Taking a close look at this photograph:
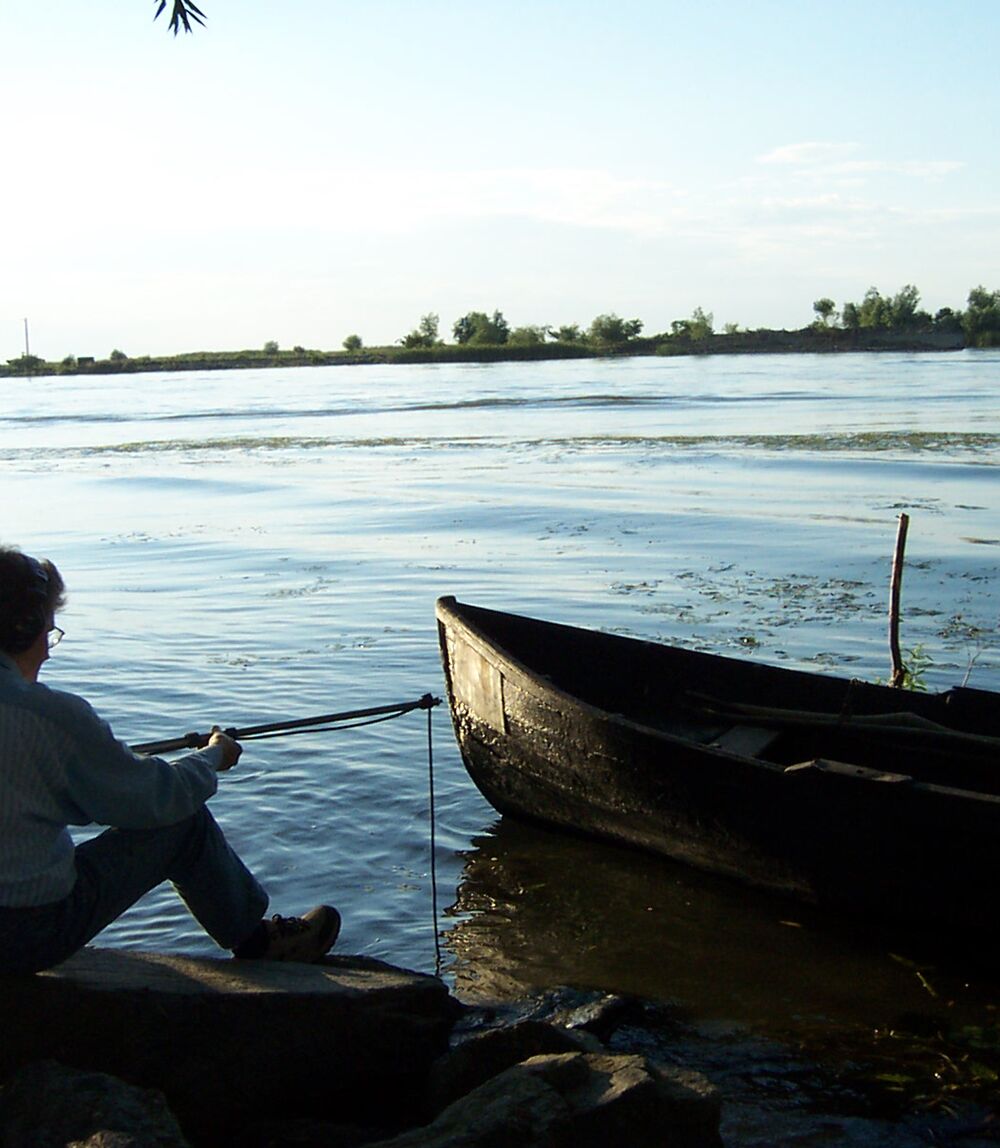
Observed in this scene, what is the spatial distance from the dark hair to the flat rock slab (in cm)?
105

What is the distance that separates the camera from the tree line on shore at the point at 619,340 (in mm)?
107688

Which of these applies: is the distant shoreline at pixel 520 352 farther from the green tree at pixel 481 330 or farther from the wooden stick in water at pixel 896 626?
the wooden stick in water at pixel 896 626

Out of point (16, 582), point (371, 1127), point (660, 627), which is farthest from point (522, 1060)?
point (660, 627)

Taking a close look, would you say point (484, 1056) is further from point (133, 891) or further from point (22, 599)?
point (22, 599)

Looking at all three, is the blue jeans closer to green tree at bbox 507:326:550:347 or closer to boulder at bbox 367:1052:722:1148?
boulder at bbox 367:1052:722:1148

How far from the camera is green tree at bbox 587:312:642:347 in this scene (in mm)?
116625

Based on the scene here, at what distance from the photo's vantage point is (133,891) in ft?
14.3

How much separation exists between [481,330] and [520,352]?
346 inches

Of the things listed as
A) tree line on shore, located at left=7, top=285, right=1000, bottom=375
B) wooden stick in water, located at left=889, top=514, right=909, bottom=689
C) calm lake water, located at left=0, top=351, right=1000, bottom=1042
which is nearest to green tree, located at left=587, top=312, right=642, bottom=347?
tree line on shore, located at left=7, top=285, right=1000, bottom=375

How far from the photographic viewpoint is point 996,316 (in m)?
113

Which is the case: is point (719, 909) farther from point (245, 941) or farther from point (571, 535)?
point (571, 535)

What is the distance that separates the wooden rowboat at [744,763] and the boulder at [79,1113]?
3352 millimetres

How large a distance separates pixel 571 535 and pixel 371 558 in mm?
2961

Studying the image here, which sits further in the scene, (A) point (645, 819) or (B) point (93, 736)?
(A) point (645, 819)
